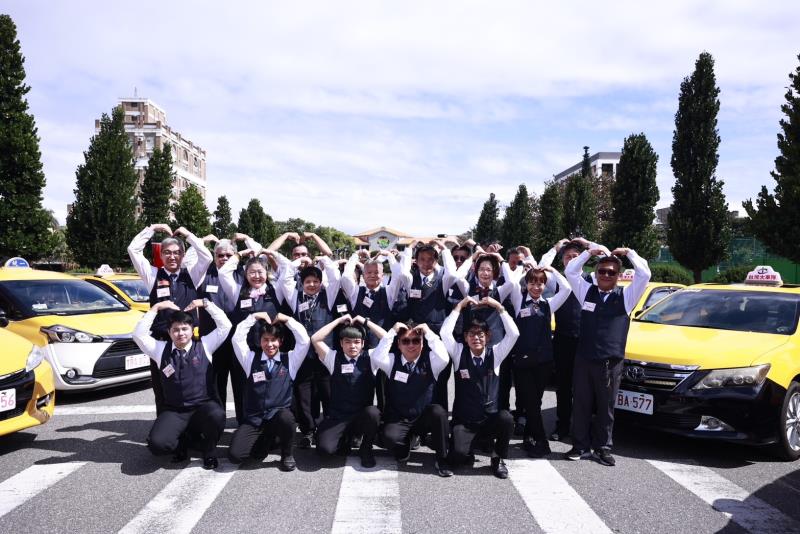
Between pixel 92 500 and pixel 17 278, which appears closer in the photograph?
pixel 92 500

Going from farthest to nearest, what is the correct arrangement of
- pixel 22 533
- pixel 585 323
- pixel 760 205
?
pixel 760 205, pixel 585 323, pixel 22 533

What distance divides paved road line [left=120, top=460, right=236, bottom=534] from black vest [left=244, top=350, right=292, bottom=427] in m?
0.48

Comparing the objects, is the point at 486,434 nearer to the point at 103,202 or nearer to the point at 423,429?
the point at 423,429

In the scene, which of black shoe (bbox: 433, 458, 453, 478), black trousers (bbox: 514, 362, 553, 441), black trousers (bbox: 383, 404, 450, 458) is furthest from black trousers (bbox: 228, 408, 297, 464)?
black trousers (bbox: 514, 362, 553, 441)

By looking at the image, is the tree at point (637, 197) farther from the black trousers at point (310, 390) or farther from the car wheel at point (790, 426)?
the black trousers at point (310, 390)

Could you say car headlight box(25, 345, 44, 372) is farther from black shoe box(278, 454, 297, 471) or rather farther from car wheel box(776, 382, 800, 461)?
car wheel box(776, 382, 800, 461)

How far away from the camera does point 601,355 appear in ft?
16.5

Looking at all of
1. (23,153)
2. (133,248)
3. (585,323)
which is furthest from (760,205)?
(23,153)

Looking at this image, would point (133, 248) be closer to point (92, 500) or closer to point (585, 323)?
point (92, 500)

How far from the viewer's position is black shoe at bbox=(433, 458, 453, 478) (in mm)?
4648

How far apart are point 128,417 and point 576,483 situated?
15.8ft

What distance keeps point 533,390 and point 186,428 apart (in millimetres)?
3195

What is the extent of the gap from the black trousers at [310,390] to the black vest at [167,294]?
1.18 meters

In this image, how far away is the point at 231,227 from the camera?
5259 cm
